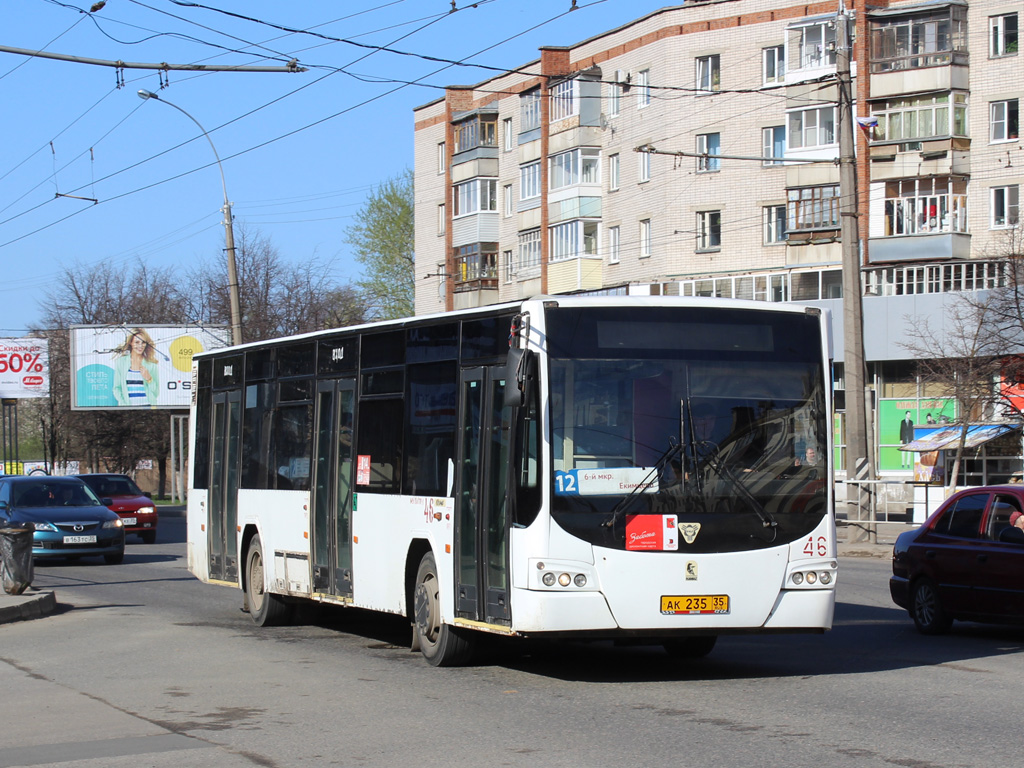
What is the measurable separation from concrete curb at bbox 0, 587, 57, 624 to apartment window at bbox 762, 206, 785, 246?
37.2 meters

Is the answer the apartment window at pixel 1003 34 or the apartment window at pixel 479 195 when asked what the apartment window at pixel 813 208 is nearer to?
the apartment window at pixel 1003 34

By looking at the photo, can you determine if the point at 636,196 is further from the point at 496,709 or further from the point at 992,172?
the point at 496,709

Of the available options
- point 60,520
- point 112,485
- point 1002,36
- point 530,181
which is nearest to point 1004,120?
point 1002,36

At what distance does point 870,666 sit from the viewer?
11.2 m

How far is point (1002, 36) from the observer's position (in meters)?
46.4

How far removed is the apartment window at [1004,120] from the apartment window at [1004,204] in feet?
5.44

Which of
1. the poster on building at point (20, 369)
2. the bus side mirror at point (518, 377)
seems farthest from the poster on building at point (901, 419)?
the poster on building at point (20, 369)

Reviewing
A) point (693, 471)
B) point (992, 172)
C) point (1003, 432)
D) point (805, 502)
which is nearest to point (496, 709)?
point (693, 471)

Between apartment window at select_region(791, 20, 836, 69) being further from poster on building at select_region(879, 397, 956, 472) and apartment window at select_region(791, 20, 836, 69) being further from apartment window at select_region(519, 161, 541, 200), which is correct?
apartment window at select_region(519, 161, 541, 200)

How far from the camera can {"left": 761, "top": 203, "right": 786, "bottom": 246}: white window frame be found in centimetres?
5041

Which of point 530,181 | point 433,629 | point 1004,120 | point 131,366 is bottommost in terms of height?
point 433,629

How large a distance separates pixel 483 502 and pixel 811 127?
41.3m

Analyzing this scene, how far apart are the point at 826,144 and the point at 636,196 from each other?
8.22 m

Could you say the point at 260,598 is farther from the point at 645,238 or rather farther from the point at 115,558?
the point at 645,238
